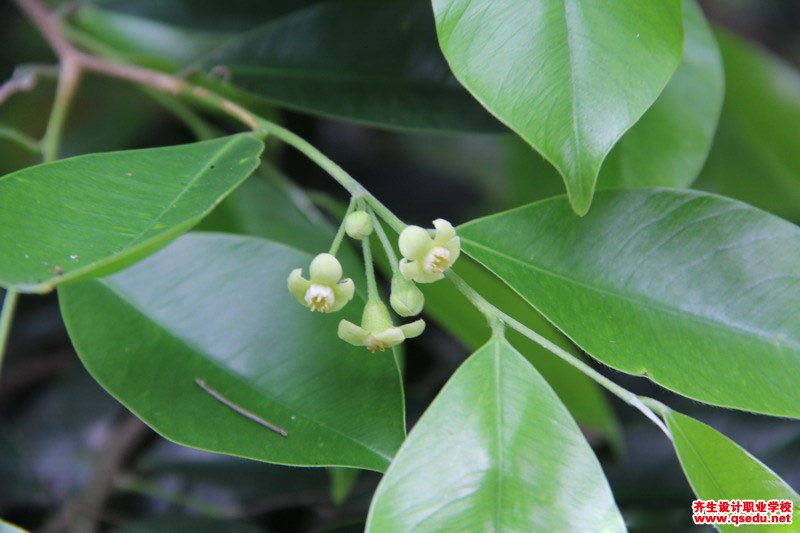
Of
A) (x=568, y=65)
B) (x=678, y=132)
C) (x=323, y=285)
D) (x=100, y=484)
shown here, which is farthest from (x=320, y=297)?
(x=100, y=484)

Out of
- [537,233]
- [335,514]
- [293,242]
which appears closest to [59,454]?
[335,514]

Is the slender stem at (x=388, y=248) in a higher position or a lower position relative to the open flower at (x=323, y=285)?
higher

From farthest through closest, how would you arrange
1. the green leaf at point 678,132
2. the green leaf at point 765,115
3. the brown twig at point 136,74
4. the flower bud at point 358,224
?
the green leaf at point 765,115
the brown twig at point 136,74
the green leaf at point 678,132
the flower bud at point 358,224

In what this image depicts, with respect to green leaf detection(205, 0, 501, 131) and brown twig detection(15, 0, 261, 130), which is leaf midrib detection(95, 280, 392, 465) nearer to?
brown twig detection(15, 0, 261, 130)

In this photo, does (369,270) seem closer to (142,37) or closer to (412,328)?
(412,328)

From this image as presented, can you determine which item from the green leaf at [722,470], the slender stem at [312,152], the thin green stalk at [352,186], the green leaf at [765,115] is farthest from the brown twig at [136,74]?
the green leaf at [765,115]

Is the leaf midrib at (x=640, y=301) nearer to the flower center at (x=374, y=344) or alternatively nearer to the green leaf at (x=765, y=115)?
the flower center at (x=374, y=344)
